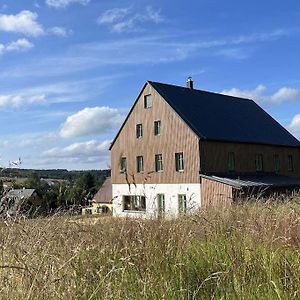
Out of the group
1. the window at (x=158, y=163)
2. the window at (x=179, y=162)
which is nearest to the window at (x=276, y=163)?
the window at (x=179, y=162)

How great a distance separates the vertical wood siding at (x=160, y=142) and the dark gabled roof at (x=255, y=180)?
203 centimetres

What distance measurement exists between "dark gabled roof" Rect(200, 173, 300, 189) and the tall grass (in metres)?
24.9

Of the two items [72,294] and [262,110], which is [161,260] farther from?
[262,110]

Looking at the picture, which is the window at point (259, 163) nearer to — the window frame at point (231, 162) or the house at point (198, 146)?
the house at point (198, 146)

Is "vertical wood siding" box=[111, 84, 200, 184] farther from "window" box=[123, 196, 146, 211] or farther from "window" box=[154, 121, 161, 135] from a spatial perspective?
"window" box=[123, 196, 146, 211]

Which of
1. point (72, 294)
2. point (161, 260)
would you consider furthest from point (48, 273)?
point (161, 260)

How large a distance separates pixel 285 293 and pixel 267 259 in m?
0.86

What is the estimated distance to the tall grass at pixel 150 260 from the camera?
3.29 m

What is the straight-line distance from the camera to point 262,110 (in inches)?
1797

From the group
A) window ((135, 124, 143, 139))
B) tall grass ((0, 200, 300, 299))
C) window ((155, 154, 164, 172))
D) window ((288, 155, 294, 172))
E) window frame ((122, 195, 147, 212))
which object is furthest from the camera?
window ((288, 155, 294, 172))

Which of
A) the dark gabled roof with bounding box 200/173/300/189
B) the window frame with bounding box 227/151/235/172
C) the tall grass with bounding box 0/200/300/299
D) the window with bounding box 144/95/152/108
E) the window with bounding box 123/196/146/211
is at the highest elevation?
the window with bounding box 144/95/152/108

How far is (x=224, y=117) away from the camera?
38.8 meters

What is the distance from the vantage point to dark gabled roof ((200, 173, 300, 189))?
101 ft

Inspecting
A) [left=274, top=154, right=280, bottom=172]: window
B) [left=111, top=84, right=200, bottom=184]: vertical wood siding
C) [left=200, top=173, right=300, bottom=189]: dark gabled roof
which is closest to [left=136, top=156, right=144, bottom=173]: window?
[left=111, top=84, right=200, bottom=184]: vertical wood siding
